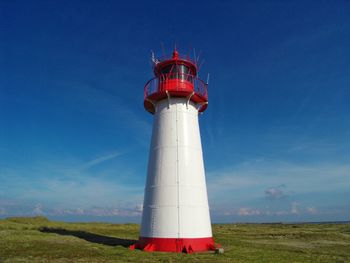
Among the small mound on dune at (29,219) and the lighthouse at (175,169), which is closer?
the lighthouse at (175,169)

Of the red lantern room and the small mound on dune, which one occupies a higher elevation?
the red lantern room

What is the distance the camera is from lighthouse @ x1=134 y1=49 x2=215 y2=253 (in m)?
19.5

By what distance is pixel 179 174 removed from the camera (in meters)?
20.4

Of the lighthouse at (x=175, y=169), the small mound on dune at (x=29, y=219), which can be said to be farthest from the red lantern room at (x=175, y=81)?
the small mound on dune at (x=29, y=219)

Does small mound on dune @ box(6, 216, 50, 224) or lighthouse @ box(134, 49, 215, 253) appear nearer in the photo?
lighthouse @ box(134, 49, 215, 253)

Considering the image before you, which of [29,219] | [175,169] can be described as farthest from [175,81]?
[29,219]

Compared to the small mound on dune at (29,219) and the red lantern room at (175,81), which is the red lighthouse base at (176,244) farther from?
the small mound on dune at (29,219)

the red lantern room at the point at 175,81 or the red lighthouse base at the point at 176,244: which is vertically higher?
the red lantern room at the point at 175,81

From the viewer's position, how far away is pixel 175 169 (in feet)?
67.2

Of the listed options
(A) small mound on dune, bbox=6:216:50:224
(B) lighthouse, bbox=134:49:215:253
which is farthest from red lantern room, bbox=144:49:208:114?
(A) small mound on dune, bbox=6:216:50:224

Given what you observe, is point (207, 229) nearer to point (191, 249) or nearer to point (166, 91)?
point (191, 249)

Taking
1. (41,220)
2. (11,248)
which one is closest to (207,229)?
(11,248)

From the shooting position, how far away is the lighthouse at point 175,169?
63.8 feet

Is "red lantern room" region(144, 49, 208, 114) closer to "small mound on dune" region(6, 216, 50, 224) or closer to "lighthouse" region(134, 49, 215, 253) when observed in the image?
"lighthouse" region(134, 49, 215, 253)
